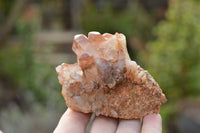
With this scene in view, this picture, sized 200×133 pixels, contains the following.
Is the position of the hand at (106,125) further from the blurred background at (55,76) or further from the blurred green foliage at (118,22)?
the blurred green foliage at (118,22)

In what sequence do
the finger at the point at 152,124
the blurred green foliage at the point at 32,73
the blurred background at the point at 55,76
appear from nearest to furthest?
the finger at the point at 152,124
the blurred background at the point at 55,76
the blurred green foliage at the point at 32,73

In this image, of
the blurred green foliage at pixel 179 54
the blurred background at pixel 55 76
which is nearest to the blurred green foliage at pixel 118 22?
the blurred background at pixel 55 76

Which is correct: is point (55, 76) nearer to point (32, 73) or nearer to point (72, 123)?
point (32, 73)

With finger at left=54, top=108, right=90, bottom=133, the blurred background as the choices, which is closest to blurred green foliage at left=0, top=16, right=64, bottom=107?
the blurred background

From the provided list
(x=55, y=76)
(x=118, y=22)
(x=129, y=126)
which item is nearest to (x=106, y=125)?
(x=129, y=126)

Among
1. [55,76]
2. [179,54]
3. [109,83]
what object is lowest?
[55,76]

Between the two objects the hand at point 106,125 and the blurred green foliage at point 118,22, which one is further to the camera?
the blurred green foliage at point 118,22
